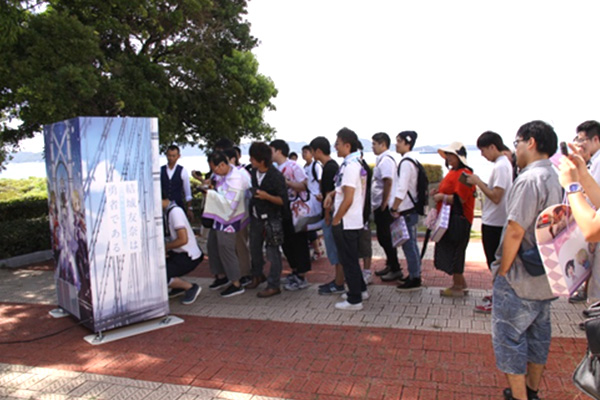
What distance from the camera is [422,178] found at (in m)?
5.83

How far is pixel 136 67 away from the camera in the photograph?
10094 mm

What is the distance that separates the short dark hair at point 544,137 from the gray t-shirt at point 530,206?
0.07 meters

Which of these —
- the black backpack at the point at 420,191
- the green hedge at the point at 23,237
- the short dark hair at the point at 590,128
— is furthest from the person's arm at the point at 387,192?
Result: the green hedge at the point at 23,237

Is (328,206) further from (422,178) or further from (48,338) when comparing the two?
(48,338)

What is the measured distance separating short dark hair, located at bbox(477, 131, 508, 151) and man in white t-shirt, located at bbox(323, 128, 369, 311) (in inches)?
48.3

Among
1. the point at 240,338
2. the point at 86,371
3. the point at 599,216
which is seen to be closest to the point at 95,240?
the point at 86,371

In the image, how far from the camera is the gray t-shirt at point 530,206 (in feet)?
9.04

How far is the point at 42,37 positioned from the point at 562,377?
8813 millimetres

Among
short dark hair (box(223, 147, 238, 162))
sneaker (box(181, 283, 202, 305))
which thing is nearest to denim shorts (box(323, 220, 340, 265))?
short dark hair (box(223, 147, 238, 162))

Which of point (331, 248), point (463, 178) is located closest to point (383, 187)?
point (331, 248)

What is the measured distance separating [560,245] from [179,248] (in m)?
4.17

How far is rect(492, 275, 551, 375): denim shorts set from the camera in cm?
287

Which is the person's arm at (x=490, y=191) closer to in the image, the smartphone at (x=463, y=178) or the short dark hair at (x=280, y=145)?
the smartphone at (x=463, y=178)

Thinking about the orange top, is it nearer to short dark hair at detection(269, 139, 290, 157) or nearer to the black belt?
the black belt
